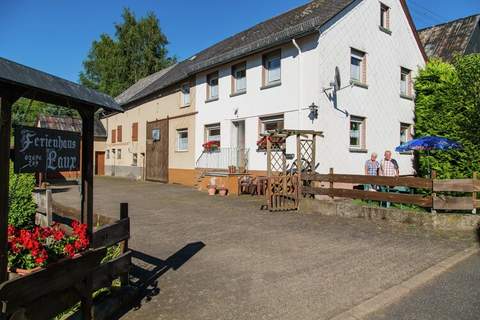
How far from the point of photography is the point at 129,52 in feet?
155

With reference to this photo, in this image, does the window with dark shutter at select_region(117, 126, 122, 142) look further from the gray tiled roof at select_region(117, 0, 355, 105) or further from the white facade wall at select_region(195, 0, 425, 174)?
the white facade wall at select_region(195, 0, 425, 174)

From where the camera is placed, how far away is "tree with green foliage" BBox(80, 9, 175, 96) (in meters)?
46.3

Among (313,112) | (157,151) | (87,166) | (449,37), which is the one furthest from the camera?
(157,151)

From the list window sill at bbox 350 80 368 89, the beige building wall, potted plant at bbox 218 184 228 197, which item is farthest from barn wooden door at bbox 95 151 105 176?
window sill at bbox 350 80 368 89

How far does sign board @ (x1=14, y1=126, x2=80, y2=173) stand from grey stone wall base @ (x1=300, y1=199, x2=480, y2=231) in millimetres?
7598

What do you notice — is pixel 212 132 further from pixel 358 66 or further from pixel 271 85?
pixel 358 66

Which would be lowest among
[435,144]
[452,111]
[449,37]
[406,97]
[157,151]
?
[435,144]

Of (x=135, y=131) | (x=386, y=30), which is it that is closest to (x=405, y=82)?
(x=386, y=30)

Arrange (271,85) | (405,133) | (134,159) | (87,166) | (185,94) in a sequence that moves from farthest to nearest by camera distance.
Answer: (134,159) → (185,94) → (405,133) → (271,85) → (87,166)

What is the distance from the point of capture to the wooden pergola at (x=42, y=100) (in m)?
2.91

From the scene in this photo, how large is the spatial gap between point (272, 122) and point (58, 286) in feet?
43.2

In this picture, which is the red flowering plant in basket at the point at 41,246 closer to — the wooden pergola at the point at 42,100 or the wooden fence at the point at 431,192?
the wooden pergola at the point at 42,100

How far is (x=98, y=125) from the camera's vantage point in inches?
1398

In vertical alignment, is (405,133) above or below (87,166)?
above
